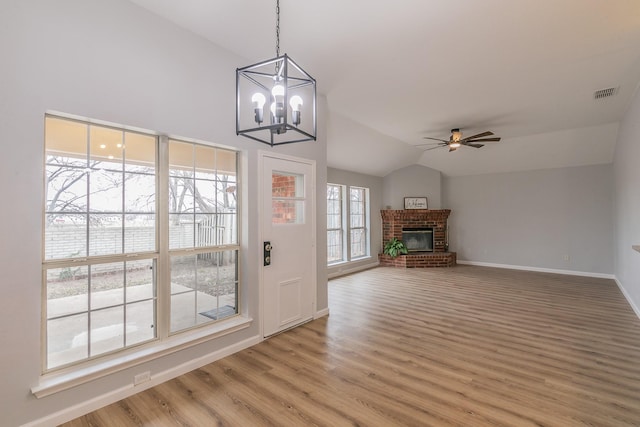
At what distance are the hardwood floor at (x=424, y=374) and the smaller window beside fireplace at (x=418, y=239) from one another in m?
3.91

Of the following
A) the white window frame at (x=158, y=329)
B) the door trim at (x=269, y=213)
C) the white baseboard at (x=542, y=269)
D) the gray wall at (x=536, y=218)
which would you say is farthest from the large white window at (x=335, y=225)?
the white window frame at (x=158, y=329)

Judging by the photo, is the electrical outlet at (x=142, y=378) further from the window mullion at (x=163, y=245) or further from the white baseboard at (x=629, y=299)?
the white baseboard at (x=629, y=299)

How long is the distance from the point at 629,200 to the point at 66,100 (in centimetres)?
689

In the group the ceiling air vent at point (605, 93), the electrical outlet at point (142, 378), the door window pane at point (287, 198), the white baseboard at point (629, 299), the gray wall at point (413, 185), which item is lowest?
the white baseboard at point (629, 299)

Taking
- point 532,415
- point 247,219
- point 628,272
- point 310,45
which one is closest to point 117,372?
point 247,219

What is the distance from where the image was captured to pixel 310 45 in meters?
2.99

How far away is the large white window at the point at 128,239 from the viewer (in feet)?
7.18

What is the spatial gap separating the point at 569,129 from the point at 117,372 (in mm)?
8003

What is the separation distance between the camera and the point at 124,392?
2.31 meters

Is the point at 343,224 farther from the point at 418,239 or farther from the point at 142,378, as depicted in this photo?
the point at 142,378

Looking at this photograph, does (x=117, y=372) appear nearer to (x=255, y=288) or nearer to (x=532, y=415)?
(x=255, y=288)

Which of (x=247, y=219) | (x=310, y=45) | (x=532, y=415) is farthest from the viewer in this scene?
(x=247, y=219)

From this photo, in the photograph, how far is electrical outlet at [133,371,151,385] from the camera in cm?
238

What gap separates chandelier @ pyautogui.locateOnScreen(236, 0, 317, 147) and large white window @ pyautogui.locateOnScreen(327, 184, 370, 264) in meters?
3.53
